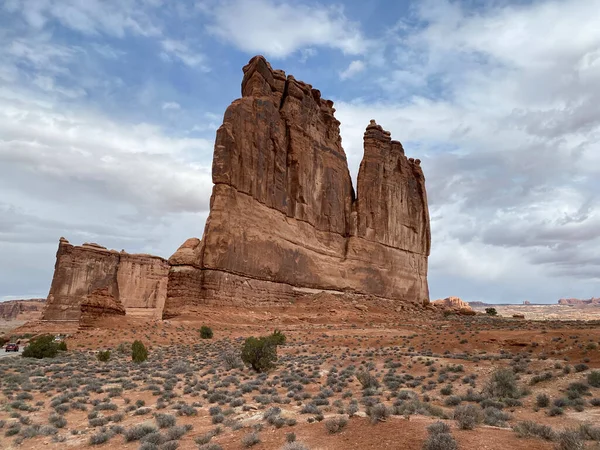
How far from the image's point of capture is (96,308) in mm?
28531

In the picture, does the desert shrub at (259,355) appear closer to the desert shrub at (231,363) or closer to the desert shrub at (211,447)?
the desert shrub at (231,363)

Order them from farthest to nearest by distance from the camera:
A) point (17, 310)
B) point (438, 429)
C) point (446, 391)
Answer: point (17, 310) → point (446, 391) → point (438, 429)

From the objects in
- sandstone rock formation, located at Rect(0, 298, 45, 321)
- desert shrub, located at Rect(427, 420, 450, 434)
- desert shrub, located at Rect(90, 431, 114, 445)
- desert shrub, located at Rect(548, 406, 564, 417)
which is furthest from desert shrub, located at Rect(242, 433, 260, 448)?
sandstone rock formation, located at Rect(0, 298, 45, 321)

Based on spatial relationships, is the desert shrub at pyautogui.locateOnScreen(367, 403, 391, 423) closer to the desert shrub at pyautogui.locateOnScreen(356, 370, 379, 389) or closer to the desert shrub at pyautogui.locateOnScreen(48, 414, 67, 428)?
the desert shrub at pyautogui.locateOnScreen(356, 370, 379, 389)

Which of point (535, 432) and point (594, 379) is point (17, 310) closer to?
point (594, 379)

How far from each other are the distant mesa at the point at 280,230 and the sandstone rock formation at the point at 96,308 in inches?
3.6

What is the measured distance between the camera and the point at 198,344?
24.4m

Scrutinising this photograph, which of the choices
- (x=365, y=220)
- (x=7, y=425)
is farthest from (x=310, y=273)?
(x=7, y=425)

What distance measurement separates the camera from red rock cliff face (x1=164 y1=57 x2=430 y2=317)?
31.8 m

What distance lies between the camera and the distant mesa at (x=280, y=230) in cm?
3172

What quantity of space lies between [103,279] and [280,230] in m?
27.9

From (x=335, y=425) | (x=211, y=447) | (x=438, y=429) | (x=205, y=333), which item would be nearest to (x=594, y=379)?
(x=438, y=429)

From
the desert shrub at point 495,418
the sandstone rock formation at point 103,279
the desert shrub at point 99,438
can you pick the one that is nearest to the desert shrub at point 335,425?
the desert shrub at point 495,418

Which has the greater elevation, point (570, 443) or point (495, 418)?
point (570, 443)
